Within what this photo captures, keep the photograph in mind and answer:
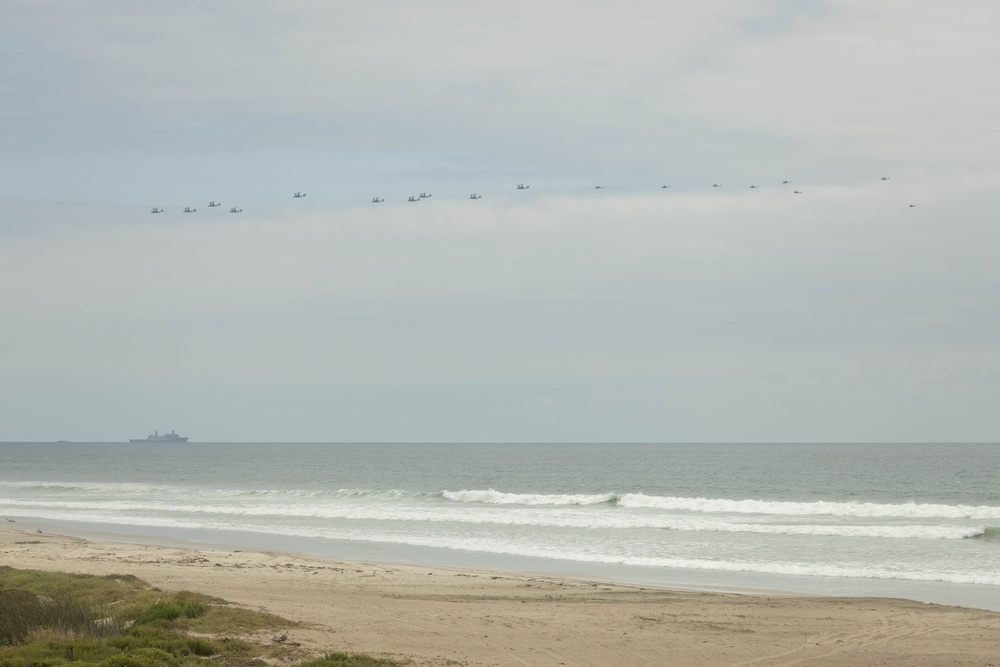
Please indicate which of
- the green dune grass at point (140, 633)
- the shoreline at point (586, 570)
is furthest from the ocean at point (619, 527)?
the green dune grass at point (140, 633)

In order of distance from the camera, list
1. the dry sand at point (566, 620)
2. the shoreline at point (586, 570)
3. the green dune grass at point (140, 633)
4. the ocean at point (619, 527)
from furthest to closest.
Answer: the ocean at point (619, 527) < the shoreline at point (586, 570) < the dry sand at point (566, 620) < the green dune grass at point (140, 633)

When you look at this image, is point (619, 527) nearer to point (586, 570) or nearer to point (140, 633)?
point (586, 570)

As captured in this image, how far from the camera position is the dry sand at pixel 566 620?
43.7 ft

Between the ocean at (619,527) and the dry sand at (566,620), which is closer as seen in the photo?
the dry sand at (566,620)

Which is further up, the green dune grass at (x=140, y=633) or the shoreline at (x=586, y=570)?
the green dune grass at (x=140, y=633)

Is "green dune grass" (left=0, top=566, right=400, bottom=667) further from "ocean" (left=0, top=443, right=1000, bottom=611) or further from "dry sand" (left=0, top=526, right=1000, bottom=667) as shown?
"ocean" (left=0, top=443, right=1000, bottom=611)

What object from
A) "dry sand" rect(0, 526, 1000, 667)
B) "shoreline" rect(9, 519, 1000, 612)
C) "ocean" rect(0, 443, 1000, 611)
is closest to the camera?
"dry sand" rect(0, 526, 1000, 667)

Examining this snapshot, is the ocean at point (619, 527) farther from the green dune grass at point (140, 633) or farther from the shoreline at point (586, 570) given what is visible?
the green dune grass at point (140, 633)

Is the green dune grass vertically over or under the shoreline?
over

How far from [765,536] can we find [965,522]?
35.9 ft

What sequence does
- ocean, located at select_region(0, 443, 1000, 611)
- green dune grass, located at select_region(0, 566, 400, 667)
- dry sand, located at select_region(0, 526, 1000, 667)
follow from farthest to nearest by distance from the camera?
A: ocean, located at select_region(0, 443, 1000, 611) < dry sand, located at select_region(0, 526, 1000, 667) < green dune grass, located at select_region(0, 566, 400, 667)

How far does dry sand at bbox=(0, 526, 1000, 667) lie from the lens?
43.7ft

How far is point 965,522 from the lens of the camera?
1431 inches

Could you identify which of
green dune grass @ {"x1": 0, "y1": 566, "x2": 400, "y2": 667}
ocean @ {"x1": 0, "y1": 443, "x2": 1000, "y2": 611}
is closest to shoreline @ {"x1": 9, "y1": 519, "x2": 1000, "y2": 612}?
ocean @ {"x1": 0, "y1": 443, "x2": 1000, "y2": 611}
